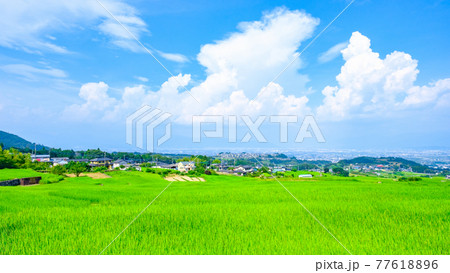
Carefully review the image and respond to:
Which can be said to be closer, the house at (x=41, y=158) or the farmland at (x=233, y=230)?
the farmland at (x=233, y=230)

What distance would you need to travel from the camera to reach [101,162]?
1511 centimetres

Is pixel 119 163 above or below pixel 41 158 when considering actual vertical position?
below

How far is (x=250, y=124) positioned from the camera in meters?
5.94

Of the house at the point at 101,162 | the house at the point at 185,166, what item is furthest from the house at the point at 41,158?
the house at the point at 185,166

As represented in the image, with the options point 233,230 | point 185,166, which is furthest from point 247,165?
point 233,230

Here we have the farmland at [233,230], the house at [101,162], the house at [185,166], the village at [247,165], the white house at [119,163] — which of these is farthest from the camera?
the house at [101,162]

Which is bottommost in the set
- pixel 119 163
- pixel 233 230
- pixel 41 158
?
pixel 233 230

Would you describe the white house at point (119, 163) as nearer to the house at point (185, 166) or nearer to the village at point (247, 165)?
the village at point (247, 165)

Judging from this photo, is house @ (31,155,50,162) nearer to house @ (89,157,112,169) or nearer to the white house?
house @ (89,157,112,169)

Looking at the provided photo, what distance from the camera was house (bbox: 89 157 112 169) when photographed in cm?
1498

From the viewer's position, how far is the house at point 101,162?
49.2 feet

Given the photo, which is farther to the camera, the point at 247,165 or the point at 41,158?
the point at 41,158

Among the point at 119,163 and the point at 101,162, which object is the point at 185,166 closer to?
the point at 119,163
